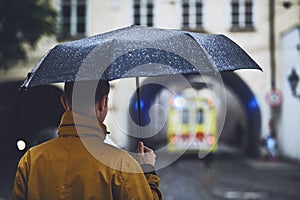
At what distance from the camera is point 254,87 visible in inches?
805

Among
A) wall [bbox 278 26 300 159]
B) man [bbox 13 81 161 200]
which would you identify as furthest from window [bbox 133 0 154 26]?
man [bbox 13 81 161 200]

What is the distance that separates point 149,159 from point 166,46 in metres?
0.78

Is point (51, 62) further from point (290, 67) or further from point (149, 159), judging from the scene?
point (290, 67)

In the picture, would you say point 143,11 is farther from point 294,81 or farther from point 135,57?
point 135,57

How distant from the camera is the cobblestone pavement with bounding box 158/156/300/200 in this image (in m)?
10.9

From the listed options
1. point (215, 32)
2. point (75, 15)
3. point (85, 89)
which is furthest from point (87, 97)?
point (215, 32)

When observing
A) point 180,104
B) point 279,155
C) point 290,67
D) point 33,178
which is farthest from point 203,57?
point 180,104

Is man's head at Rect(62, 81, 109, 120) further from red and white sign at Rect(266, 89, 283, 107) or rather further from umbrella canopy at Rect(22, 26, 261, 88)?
red and white sign at Rect(266, 89, 283, 107)

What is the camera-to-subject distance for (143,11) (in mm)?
20359

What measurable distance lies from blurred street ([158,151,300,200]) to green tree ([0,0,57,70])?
17.9 feet

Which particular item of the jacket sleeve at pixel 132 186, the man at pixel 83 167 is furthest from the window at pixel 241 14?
the jacket sleeve at pixel 132 186

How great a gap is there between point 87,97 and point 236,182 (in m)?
11.5

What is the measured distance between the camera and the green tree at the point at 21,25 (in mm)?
15133

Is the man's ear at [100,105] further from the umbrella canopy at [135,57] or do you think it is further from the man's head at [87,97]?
the umbrella canopy at [135,57]
